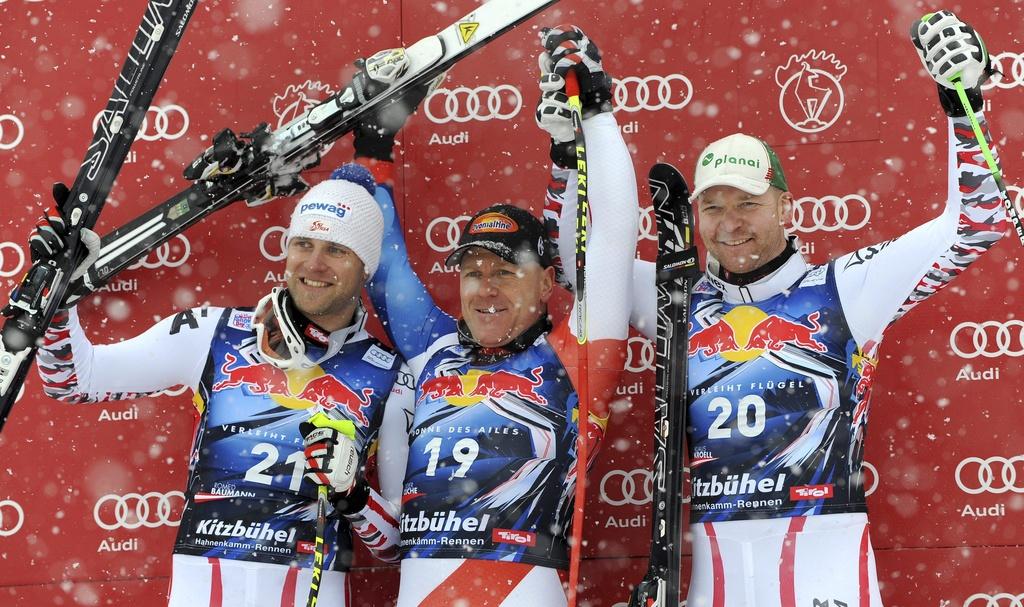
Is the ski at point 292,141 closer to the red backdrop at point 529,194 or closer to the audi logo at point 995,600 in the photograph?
the red backdrop at point 529,194

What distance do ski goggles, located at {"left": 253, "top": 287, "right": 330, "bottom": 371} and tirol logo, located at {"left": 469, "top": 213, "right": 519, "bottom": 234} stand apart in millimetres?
648

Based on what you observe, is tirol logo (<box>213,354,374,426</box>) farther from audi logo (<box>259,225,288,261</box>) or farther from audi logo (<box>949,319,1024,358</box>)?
audi logo (<box>949,319,1024,358</box>)

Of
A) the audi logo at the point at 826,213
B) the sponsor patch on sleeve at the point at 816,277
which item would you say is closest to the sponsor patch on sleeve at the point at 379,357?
the sponsor patch on sleeve at the point at 816,277

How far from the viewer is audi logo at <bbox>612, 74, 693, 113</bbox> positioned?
434 centimetres

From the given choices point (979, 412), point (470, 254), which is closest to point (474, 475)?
point (470, 254)

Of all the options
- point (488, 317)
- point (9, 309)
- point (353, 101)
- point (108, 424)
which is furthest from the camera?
point (108, 424)

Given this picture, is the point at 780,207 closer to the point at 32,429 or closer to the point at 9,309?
the point at 9,309

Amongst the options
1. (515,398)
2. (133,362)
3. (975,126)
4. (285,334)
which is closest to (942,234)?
(975,126)

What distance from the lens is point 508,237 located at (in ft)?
12.1

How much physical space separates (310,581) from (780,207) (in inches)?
78.4

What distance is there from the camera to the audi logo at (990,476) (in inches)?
161

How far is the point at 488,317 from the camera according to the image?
365 centimetres

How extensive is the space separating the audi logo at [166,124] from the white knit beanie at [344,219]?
95cm

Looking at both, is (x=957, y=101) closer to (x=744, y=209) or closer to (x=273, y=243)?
(x=744, y=209)
